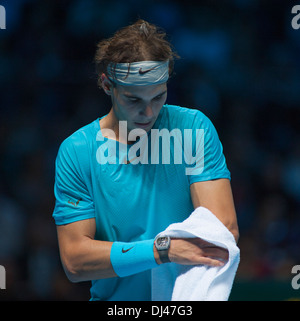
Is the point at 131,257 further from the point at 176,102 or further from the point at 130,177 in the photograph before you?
the point at 176,102

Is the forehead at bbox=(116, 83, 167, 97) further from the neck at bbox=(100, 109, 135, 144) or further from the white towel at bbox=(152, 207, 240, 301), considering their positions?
the white towel at bbox=(152, 207, 240, 301)

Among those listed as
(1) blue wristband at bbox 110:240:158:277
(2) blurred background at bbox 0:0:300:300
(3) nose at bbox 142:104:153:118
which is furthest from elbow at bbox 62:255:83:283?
(2) blurred background at bbox 0:0:300:300

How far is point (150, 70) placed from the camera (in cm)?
204

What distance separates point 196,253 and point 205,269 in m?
0.06

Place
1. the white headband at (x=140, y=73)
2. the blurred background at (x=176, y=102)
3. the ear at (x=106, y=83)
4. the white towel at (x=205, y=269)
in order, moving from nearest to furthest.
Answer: the white towel at (x=205, y=269)
the white headband at (x=140, y=73)
the ear at (x=106, y=83)
the blurred background at (x=176, y=102)

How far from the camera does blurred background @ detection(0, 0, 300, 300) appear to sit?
14.4 feet

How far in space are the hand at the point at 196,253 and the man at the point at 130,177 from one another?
0.10 m

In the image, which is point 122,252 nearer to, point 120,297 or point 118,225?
point 118,225

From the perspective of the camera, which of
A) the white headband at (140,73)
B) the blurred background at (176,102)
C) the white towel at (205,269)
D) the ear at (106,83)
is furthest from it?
the blurred background at (176,102)

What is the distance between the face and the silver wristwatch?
0.43 meters

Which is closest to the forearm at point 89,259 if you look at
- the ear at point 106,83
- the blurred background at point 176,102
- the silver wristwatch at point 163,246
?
the silver wristwatch at point 163,246

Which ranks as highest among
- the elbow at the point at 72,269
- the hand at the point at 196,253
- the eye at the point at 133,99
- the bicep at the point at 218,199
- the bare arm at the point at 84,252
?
the eye at the point at 133,99

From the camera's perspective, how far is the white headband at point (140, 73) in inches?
80.3

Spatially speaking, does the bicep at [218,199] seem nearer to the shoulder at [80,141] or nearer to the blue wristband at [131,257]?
the blue wristband at [131,257]
